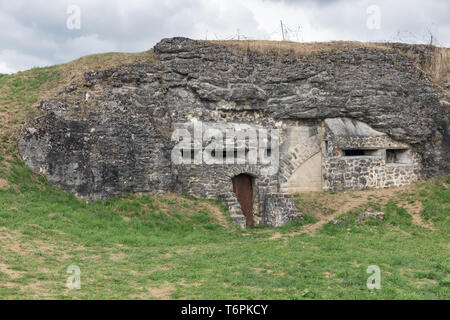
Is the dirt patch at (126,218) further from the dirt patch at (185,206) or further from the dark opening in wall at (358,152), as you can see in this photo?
the dark opening in wall at (358,152)

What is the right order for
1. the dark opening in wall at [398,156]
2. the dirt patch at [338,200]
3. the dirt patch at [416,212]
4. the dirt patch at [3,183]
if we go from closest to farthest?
the dirt patch at [3,183], the dirt patch at [416,212], the dirt patch at [338,200], the dark opening in wall at [398,156]

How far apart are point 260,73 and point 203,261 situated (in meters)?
10.6

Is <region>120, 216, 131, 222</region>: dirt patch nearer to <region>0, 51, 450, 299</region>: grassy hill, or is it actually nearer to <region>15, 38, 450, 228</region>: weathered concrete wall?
<region>0, 51, 450, 299</region>: grassy hill

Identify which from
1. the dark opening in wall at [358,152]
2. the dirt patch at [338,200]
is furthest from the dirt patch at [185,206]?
the dark opening in wall at [358,152]

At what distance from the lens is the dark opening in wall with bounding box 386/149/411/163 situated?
69.4ft

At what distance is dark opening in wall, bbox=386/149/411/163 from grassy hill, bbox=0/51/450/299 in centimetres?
143

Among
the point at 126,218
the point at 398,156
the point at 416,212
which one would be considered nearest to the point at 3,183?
the point at 126,218

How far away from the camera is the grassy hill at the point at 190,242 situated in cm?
913

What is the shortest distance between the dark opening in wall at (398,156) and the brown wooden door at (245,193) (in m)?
7.30

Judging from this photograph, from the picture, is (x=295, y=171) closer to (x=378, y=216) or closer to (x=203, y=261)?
(x=378, y=216)

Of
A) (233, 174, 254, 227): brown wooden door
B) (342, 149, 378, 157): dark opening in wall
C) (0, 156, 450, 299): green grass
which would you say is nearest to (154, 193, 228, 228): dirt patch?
(0, 156, 450, 299): green grass

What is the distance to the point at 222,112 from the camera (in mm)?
19203

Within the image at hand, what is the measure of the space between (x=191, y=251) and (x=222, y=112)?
7775mm

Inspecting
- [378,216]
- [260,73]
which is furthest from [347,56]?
[378,216]
